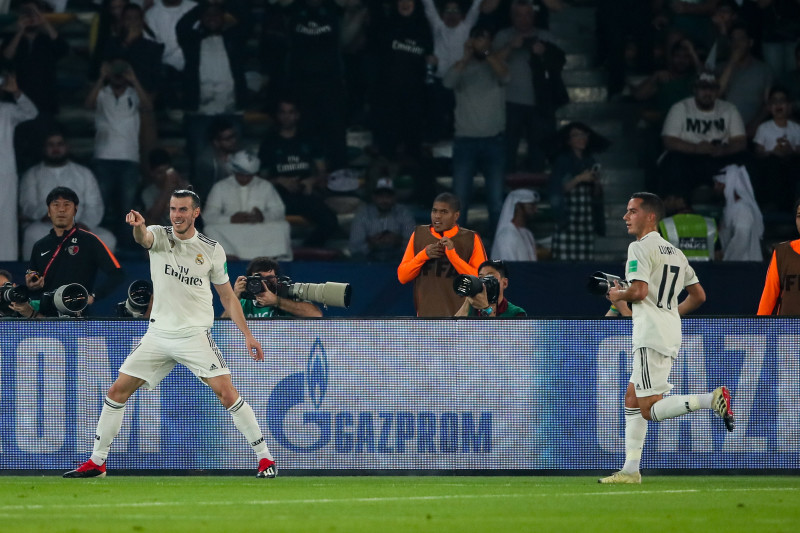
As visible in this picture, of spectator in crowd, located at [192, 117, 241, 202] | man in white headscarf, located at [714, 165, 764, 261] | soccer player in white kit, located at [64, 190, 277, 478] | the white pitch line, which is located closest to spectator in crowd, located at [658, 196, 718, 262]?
man in white headscarf, located at [714, 165, 764, 261]

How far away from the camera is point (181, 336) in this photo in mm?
9531

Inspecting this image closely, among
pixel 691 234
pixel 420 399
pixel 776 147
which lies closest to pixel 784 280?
pixel 420 399

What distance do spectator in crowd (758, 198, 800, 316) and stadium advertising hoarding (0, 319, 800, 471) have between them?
76 cm

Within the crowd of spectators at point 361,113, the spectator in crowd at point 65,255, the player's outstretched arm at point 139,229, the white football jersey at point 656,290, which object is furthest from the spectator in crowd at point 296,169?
the white football jersey at point 656,290

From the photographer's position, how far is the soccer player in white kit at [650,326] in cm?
914

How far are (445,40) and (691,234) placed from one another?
3.88 m

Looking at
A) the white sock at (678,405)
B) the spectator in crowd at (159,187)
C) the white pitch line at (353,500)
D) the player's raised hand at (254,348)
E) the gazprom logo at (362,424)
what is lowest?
the white pitch line at (353,500)

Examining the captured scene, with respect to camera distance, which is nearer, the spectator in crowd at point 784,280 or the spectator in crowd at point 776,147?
the spectator in crowd at point 784,280

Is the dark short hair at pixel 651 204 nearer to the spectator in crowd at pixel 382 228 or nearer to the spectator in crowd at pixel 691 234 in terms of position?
the spectator in crowd at pixel 691 234

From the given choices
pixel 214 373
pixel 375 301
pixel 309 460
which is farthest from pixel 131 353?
pixel 375 301

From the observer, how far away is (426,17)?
16.2 meters

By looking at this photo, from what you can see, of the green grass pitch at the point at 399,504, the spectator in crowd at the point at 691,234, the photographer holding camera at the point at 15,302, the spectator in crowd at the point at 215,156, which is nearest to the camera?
the green grass pitch at the point at 399,504

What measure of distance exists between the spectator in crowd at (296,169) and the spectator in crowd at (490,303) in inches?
188

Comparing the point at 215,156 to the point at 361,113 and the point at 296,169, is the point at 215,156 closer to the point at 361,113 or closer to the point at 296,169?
the point at 296,169
